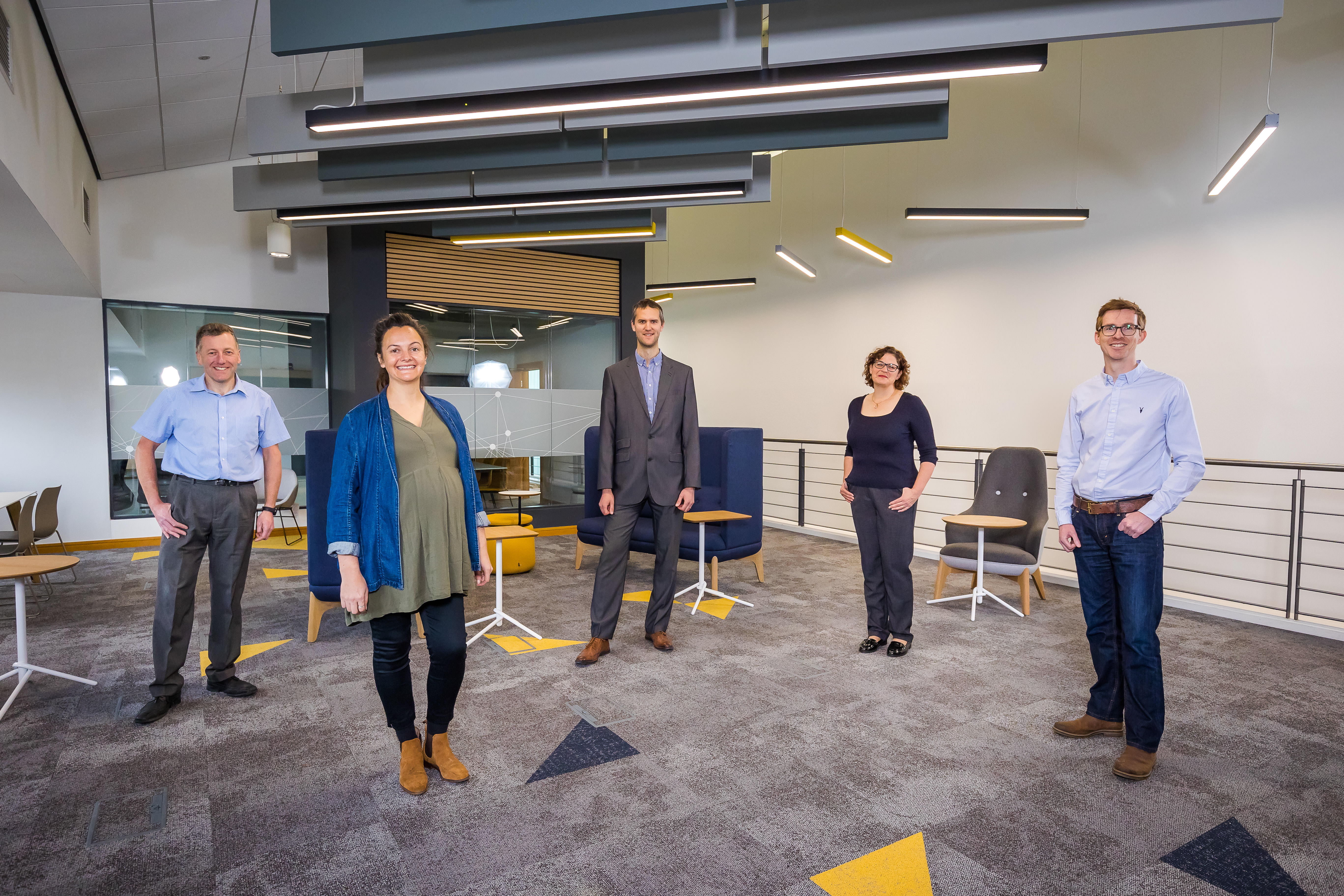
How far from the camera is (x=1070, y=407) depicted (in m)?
2.89

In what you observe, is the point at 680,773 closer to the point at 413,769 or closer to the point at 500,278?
the point at 413,769

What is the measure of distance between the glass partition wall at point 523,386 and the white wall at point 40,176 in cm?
266

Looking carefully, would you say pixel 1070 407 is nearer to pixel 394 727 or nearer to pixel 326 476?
pixel 394 727

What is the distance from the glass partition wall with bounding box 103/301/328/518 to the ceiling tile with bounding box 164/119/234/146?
1.83 metres

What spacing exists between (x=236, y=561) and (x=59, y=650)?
168 cm

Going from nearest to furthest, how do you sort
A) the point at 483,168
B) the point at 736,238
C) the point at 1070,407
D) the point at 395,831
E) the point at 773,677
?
the point at 395,831 < the point at 1070,407 < the point at 773,677 < the point at 483,168 < the point at 736,238

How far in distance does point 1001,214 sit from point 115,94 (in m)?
6.94

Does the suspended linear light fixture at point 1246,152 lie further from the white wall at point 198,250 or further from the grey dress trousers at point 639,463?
the white wall at point 198,250

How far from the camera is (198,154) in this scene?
7184mm

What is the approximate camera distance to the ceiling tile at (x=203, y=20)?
420 centimetres

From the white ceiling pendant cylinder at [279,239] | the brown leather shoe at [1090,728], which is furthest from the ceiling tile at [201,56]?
the brown leather shoe at [1090,728]

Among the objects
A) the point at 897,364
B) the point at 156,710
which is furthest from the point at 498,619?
the point at 897,364

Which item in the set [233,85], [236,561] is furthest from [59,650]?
[233,85]

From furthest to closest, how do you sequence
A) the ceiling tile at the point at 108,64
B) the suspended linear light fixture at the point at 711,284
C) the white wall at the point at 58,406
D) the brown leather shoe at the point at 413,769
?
the suspended linear light fixture at the point at 711,284
the white wall at the point at 58,406
the ceiling tile at the point at 108,64
the brown leather shoe at the point at 413,769
